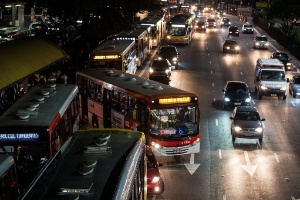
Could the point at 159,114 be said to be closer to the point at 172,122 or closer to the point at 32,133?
the point at 172,122

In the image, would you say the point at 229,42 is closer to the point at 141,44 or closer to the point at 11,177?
the point at 141,44

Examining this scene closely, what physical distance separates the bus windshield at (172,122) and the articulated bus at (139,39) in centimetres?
2522

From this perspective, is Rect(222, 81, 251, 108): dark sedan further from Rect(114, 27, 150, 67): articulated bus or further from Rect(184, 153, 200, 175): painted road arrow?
Rect(114, 27, 150, 67): articulated bus

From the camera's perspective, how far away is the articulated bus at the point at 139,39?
49266mm

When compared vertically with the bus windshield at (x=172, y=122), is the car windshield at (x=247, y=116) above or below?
below

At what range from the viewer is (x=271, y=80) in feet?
130

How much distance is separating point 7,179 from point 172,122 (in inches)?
396

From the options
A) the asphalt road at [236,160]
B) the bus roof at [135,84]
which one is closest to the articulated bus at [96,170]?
the asphalt road at [236,160]

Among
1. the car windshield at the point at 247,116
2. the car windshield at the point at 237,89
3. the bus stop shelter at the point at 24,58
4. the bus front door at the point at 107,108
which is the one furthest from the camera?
the car windshield at the point at 237,89

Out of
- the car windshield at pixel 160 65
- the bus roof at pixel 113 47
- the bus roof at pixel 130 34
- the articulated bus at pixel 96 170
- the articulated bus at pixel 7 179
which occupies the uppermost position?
the bus roof at pixel 130 34

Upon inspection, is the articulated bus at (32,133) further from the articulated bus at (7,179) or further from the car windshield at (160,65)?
the car windshield at (160,65)

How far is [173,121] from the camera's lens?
23.1 metres

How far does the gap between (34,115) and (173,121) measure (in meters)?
6.89

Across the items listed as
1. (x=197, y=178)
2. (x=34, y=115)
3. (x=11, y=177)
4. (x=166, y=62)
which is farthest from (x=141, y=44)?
(x=11, y=177)
